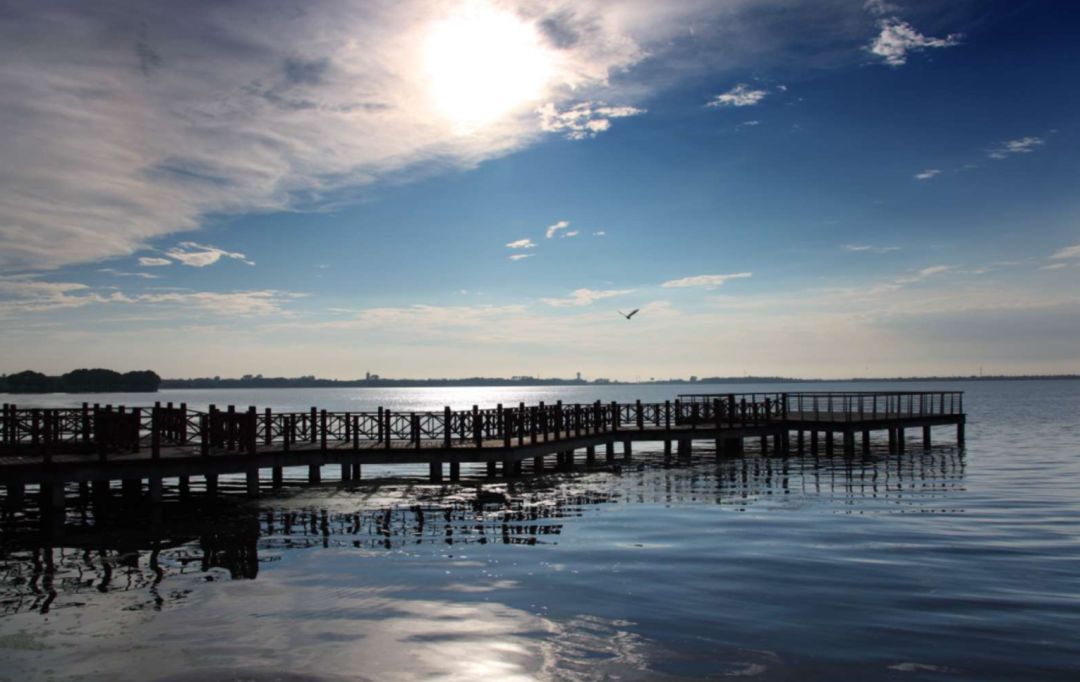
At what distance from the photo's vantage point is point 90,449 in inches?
1133

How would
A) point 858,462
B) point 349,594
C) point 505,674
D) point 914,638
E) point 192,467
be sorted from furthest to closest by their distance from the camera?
1. point 858,462
2. point 192,467
3. point 349,594
4. point 914,638
5. point 505,674

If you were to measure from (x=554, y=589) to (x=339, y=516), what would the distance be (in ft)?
38.2

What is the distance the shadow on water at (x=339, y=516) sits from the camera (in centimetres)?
1730

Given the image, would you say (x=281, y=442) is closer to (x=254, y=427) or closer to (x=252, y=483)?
(x=252, y=483)

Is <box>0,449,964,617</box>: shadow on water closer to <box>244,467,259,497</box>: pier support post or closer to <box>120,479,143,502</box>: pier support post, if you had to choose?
<box>120,479,143,502</box>: pier support post

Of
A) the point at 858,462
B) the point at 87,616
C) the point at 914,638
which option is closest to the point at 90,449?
the point at 87,616

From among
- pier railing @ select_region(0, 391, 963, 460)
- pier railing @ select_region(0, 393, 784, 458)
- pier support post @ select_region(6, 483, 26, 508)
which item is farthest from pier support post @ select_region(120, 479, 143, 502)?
pier support post @ select_region(6, 483, 26, 508)

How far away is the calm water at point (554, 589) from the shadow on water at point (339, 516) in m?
0.13

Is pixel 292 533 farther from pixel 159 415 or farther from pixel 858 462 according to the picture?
pixel 858 462

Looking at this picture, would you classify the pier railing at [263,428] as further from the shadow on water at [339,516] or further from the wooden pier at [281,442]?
the shadow on water at [339,516]

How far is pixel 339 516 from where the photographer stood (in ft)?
81.4

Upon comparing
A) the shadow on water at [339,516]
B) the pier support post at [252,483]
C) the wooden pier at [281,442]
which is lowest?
the shadow on water at [339,516]

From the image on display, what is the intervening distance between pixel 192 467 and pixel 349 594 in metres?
13.8

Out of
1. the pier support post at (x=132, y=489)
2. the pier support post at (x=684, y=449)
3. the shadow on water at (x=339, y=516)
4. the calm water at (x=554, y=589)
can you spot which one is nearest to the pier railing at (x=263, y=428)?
the pier support post at (x=684, y=449)
